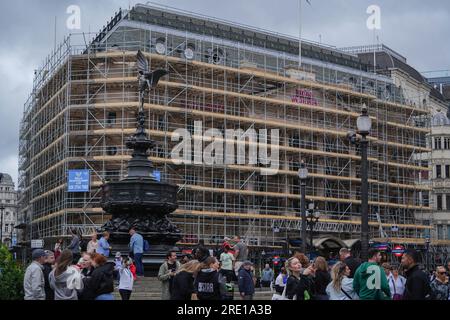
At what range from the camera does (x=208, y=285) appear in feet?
39.9

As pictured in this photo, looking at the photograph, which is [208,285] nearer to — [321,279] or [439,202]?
[321,279]

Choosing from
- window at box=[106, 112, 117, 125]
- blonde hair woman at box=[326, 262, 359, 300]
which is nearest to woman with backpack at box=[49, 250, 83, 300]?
blonde hair woman at box=[326, 262, 359, 300]

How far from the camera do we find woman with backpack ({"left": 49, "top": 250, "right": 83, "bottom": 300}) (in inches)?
445

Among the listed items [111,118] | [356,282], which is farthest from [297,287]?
[111,118]

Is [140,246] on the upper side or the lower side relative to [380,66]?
lower

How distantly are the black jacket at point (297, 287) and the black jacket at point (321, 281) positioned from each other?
124 centimetres

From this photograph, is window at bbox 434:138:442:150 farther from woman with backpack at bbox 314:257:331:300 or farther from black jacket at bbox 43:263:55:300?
black jacket at bbox 43:263:55:300

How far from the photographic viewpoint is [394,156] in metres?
70.7

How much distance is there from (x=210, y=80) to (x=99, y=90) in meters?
8.82

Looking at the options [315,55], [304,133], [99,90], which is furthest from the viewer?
[315,55]

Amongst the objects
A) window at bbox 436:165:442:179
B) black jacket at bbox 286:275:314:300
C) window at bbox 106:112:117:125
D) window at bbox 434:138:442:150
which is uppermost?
window at bbox 434:138:442:150

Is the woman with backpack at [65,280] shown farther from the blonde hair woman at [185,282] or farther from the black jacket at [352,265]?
the black jacket at [352,265]

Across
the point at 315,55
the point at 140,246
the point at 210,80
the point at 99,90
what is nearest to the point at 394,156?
the point at 315,55
